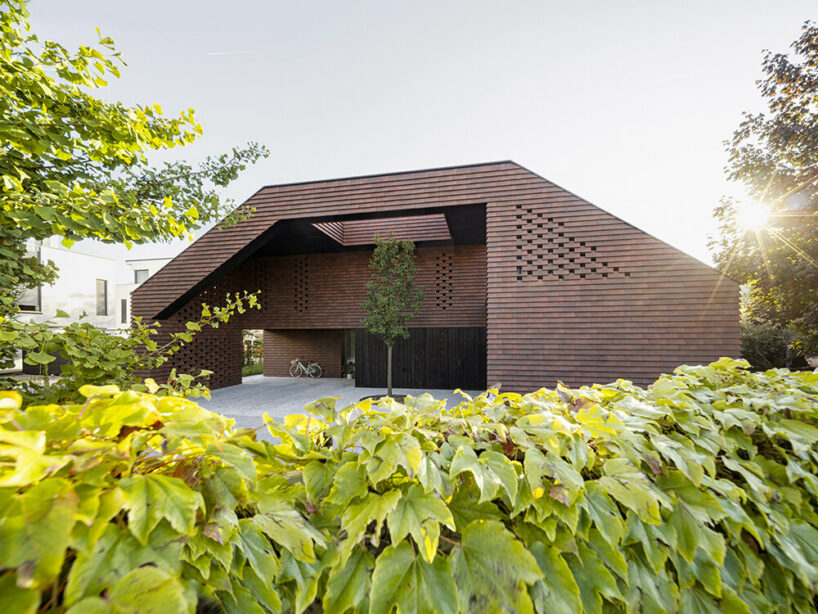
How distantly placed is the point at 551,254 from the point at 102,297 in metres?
30.8

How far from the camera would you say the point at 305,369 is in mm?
14797

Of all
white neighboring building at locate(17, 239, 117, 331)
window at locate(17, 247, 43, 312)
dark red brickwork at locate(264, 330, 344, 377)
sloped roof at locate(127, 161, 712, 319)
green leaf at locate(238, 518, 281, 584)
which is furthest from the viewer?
white neighboring building at locate(17, 239, 117, 331)

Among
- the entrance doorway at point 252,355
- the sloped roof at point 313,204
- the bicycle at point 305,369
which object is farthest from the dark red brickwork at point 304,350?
the sloped roof at point 313,204

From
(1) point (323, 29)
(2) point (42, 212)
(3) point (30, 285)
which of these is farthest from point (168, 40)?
(2) point (42, 212)

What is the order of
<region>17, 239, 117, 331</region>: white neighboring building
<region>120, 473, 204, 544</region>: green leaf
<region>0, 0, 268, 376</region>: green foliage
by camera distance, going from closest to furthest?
<region>120, 473, 204, 544</region>: green leaf < <region>0, 0, 268, 376</region>: green foliage < <region>17, 239, 117, 331</region>: white neighboring building

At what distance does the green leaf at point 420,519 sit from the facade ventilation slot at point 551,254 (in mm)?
6891

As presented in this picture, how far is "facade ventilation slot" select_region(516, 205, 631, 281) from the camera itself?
6.82m

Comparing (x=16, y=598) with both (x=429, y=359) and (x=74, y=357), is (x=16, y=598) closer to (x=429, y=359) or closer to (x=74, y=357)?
(x=74, y=357)

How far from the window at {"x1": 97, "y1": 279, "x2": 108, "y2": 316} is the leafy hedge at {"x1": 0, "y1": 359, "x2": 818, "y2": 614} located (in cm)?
3205

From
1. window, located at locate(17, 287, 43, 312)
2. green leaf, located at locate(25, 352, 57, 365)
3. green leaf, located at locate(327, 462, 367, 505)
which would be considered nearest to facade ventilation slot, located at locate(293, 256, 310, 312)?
green leaf, located at locate(25, 352, 57, 365)

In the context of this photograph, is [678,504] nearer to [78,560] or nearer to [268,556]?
[268,556]

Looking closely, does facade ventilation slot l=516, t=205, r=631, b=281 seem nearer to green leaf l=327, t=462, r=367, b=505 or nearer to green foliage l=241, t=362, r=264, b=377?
green leaf l=327, t=462, r=367, b=505

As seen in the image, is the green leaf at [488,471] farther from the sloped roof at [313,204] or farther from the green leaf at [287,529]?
the sloped roof at [313,204]

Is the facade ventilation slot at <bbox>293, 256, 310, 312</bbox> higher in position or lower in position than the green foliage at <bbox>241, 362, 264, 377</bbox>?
higher
